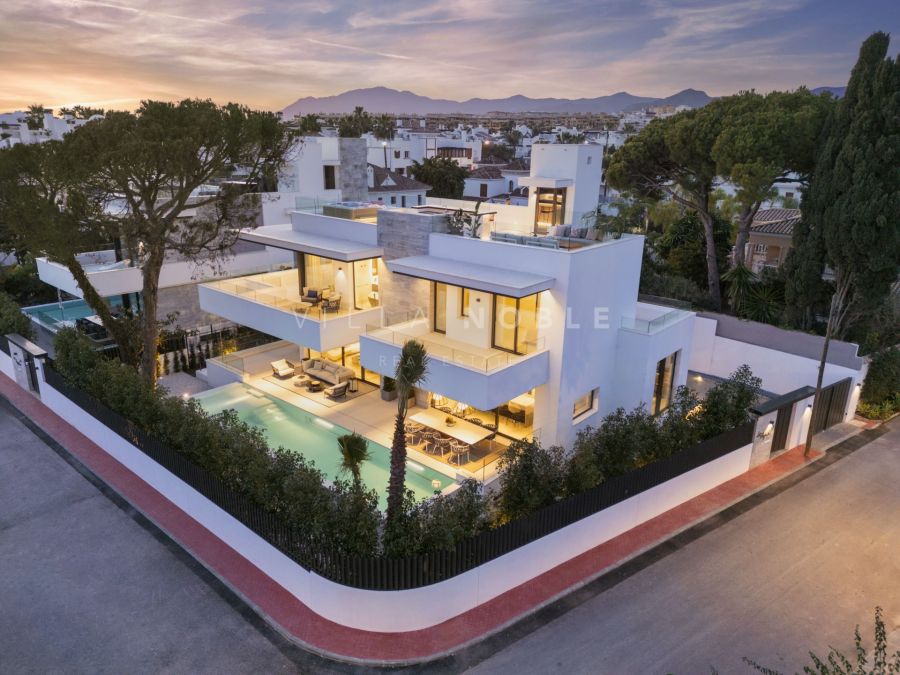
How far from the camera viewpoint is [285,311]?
18469mm

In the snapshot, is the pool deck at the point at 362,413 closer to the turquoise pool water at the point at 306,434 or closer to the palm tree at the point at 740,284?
the turquoise pool water at the point at 306,434

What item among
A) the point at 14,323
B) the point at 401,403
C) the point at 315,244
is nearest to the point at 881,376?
the point at 401,403

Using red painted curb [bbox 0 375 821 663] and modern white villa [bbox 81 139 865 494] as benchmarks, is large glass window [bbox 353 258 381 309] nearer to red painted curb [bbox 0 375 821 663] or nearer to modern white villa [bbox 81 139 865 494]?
modern white villa [bbox 81 139 865 494]

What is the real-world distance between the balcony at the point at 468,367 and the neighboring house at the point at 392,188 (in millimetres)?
31845

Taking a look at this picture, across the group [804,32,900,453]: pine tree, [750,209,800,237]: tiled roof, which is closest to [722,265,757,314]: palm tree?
[804,32,900,453]: pine tree

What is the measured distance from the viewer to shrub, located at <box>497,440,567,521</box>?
10805 mm

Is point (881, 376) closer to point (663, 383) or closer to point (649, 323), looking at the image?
point (663, 383)

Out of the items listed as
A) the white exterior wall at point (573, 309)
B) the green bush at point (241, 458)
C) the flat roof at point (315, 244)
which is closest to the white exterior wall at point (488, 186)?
the flat roof at point (315, 244)

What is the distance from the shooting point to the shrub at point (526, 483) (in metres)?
10.8

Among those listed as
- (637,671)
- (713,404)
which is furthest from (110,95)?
(637,671)

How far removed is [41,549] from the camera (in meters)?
11.9

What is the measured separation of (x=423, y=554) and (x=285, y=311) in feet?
36.0

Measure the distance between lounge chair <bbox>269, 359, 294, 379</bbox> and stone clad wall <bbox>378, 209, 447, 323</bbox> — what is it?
3.69 metres

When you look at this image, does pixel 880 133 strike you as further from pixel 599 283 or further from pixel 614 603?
pixel 614 603
